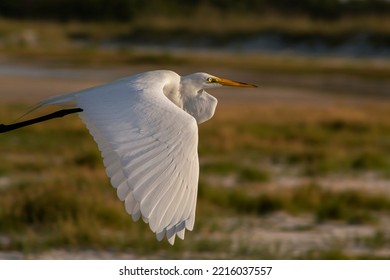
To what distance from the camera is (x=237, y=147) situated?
16.1 m

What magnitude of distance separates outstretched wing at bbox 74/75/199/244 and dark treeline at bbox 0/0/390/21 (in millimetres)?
20038

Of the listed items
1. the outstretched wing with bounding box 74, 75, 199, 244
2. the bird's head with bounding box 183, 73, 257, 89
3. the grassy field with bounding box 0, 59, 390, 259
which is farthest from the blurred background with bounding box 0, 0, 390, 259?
the outstretched wing with bounding box 74, 75, 199, 244

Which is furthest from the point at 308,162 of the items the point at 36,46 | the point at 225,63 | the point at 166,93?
the point at 36,46

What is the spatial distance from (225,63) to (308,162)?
886 inches

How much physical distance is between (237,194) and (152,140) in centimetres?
749

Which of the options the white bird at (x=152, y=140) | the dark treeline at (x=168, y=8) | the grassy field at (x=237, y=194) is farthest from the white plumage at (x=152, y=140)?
the dark treeline at (x=168, y=8)

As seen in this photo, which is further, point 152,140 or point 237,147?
point 237,147

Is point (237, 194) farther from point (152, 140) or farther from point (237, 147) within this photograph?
point (152, 140)

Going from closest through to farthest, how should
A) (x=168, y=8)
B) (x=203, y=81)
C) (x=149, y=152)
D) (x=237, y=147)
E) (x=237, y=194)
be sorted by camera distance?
(x=149, y=152)
(x=203, y=81)
(x=237, y=194)
(x=237, y=147)
(x=168, y=8)

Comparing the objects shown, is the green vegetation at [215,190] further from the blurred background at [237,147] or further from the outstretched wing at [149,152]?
the outstretched wing at [149,152]

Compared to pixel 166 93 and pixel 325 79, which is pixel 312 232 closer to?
pixel 166 93

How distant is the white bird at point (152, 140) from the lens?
331 centimetres

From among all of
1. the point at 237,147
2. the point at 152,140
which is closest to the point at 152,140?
the point at 152,140

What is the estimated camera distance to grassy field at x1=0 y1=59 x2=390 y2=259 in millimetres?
8672
